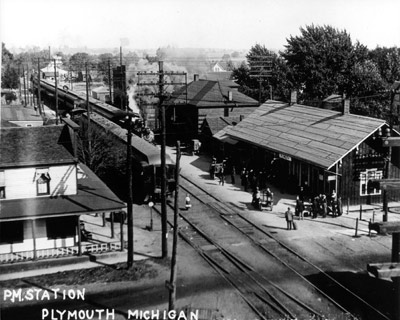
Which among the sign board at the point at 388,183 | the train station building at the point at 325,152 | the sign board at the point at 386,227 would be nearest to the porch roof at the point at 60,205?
the train station building at the point at 325,152

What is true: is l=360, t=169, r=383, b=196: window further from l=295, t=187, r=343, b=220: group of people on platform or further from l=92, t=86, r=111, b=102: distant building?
l=92, t=86, r=111, b=102: distant building

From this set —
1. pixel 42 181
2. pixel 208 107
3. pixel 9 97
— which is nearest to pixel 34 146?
pixel 42 181

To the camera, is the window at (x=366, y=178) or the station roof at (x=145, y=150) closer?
the window at (x=366, y=178)

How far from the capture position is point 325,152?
32531mm

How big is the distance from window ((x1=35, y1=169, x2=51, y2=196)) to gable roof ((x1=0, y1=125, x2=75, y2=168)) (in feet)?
1.60

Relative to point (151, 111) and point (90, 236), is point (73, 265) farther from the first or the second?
point (151, 111)

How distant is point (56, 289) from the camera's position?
69.6 feet

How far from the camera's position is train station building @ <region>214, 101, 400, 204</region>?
32.2 m

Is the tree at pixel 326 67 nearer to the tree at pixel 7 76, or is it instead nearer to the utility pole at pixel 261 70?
the utility pole at pixel 261 70

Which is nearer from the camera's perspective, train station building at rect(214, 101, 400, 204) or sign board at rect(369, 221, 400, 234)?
sign board at rect(369, 221, 400, 234)

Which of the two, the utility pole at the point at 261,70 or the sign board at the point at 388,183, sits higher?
the utility pole at the point at 261,70

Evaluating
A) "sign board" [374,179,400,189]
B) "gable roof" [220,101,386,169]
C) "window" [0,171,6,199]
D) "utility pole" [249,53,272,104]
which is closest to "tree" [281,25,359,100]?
"utility pole" [249,53,272,104]

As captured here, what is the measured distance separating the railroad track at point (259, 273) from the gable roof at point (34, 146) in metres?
8.05

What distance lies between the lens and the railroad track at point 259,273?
1905 cm
